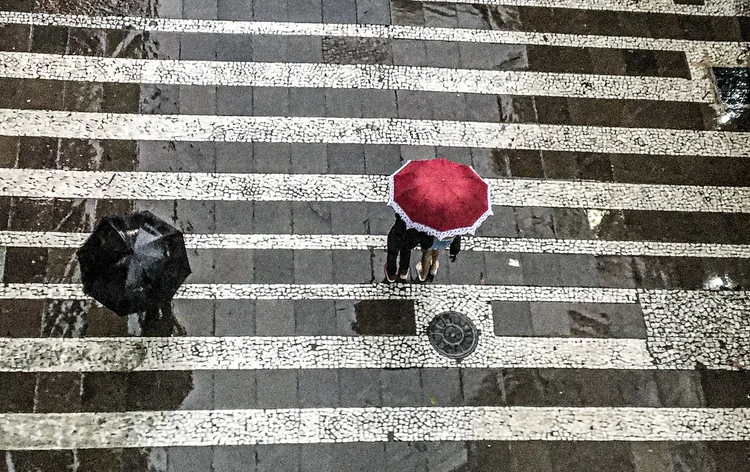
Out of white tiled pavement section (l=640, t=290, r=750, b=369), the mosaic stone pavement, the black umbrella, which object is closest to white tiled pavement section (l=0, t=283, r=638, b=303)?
the mosaic stone pavement

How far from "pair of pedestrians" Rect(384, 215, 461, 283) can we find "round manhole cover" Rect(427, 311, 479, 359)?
1.76ft

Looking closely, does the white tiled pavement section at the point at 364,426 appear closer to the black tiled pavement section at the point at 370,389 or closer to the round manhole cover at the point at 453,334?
the black tiled pavement section at the point at 370,389

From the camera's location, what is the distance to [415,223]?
6668mm

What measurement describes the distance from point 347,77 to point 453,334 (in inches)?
144

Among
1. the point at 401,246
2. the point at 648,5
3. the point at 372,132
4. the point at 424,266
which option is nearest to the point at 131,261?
the point at 401,246

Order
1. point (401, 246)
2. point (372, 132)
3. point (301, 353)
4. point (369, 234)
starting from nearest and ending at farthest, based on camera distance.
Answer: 1. point (401, 246)
2. point (301, 353)
3. point (369, 234)
4. point (372, 132)

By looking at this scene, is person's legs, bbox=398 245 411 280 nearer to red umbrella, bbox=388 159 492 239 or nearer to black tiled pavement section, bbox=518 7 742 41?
red umbrella, bbox=388 159 492 239

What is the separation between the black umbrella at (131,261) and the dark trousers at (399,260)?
2271 mm

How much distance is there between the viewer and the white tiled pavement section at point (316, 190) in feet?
27.4

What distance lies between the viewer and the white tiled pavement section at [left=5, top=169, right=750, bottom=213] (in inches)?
328

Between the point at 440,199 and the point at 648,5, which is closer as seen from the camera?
the point at 440,199

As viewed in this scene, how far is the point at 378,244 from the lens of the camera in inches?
332

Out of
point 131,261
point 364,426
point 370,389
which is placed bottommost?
point 364,426

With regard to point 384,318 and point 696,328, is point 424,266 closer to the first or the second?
point 384,318
